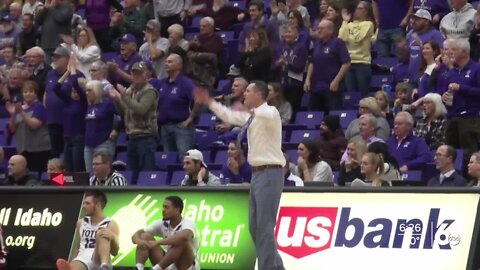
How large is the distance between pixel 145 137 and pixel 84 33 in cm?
269

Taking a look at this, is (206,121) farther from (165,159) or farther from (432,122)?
(432,122)

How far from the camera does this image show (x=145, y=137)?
754 inches

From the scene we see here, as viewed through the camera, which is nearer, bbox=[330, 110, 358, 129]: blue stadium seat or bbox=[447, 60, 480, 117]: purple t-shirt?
bbox=[447, 60, 480, 117]: purple t-shirt

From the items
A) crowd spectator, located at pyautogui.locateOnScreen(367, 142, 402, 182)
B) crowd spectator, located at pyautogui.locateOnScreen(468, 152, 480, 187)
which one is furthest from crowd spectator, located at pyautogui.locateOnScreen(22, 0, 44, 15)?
crowd spectator, located at pyautogui.locateOnScreen(468, 152, 480, 187)

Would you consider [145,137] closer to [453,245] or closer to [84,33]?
[84,33]

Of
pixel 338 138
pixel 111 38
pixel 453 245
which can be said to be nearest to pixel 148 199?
pixel 338 138

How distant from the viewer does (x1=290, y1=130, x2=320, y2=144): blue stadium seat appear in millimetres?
18219

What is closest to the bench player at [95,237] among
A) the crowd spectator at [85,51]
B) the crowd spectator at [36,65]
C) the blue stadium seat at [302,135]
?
the blue stadium seat at [302,135]

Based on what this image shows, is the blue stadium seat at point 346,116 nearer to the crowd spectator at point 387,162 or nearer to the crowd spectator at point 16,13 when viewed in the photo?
the crowd spectator at point 387,162

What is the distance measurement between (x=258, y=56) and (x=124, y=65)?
9.43 ft

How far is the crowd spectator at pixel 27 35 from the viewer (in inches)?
923

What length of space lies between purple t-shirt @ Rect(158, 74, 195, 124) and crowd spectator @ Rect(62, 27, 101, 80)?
6.82 feet

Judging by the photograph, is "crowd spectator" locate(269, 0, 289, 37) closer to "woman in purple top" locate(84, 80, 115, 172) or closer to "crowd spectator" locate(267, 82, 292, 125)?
"crowd spectator" locate(267, 82, 292, 125)

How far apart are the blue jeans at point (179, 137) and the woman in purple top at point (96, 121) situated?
0.87 meters
